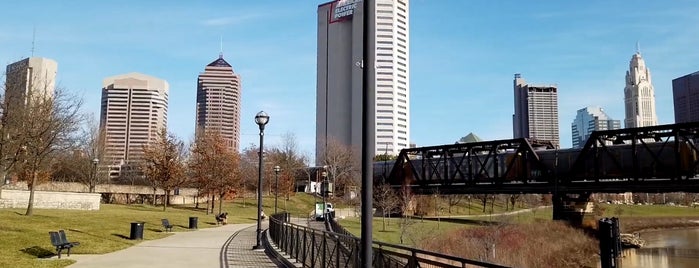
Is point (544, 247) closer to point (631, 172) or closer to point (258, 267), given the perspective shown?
point (631, 172)

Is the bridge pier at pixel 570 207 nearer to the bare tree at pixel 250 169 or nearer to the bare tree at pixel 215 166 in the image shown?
the bare tree at pixel 215 166

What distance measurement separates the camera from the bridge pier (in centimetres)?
5644

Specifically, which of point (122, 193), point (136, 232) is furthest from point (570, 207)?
point (122, 193)

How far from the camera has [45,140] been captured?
30.3m

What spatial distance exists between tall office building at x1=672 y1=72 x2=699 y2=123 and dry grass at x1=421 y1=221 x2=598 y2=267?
15692 cm

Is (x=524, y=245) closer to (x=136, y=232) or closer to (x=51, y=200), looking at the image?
(x=136, y=232)

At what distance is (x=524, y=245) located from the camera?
45.1 meters

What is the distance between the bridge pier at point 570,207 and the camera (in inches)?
2222

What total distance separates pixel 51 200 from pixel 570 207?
167ft

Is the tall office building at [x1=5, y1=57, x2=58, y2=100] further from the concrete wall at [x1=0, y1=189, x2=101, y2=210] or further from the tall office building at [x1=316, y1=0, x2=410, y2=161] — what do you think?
the tall office building at [x1=316, y1=0, x2=410, y2=161]

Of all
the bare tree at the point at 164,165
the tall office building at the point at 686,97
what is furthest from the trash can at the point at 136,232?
the tall office building at the point at 686,97

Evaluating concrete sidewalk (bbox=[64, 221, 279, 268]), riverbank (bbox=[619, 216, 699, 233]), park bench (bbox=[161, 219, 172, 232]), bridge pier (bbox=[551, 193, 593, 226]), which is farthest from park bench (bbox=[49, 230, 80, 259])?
riverbank (bbox=[619, 216, 699, 233])

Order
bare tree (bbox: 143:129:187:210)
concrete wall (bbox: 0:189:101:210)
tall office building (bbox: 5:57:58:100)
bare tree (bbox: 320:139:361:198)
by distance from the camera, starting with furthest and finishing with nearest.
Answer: bare tree (bbox: 320:139:361:198) → bare tree (bbox: 143:129:187:210) → concrete wall (bbox: 0:189:101:210) → tall office building (bbox: 5:57:58:100)

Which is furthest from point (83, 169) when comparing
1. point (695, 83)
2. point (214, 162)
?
point (695, 83)
